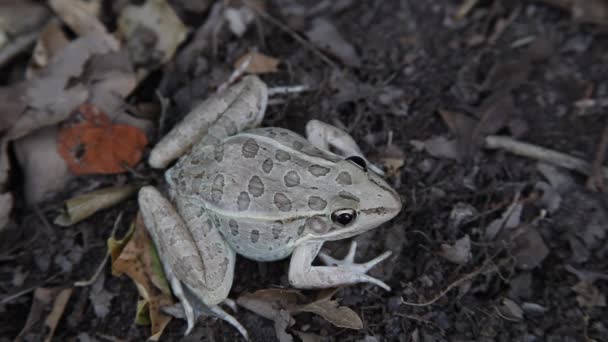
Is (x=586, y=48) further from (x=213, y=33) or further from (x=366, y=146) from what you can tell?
(x=213, y=33)

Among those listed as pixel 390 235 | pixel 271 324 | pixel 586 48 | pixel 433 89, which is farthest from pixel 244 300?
pixel 586 48

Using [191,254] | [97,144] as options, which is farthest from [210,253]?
[97,144]

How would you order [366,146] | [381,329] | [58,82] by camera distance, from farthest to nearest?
[58,82]
[366,146]
[381,329]

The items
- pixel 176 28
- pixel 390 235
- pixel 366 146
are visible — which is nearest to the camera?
pixel 390 235

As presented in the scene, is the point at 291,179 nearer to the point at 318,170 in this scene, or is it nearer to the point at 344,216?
the point at 318,170

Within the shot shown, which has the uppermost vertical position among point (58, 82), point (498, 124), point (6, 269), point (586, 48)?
point (58, 82)

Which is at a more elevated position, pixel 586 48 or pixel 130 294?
pixel 586 48

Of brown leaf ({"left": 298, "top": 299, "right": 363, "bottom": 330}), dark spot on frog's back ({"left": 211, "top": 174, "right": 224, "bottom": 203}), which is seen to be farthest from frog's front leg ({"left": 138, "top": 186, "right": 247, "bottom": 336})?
brown leaf ({"left": 298, "top": 299, "right": 363, "bottom": 330})
